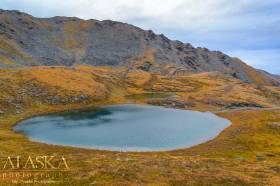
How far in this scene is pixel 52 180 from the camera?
42781 millimetres

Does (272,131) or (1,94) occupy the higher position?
(1,94)

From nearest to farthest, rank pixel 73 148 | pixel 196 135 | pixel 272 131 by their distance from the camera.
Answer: pixel 73 148 → pixel 196 135 → pixel 272 131

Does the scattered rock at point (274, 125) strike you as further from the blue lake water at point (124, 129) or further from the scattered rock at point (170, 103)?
the scattered rock at point (170, 103)

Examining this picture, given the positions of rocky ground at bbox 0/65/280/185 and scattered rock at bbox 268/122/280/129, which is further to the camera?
scattered rock at bbox 268/122/280/129

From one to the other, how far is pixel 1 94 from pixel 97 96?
4903 centimetres

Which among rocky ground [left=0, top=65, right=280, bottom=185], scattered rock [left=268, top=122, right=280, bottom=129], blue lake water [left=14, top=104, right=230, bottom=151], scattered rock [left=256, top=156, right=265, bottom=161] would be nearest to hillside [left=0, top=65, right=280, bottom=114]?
rocky ground [left=0, top=65, right=280, bottom=185]

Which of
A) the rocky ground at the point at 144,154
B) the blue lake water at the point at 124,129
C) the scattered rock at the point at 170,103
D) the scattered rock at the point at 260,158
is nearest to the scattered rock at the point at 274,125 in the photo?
the rocky ground at the point at 144,154

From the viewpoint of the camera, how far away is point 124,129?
362 ft

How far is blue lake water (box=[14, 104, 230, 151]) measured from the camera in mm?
92188

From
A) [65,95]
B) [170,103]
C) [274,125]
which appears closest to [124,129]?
[274,125]

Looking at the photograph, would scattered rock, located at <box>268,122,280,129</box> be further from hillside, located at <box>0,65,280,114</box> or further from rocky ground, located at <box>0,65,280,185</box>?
hillside, located at <box>0,65,280,114</box>

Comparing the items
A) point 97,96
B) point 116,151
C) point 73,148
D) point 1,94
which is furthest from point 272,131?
point 1,94

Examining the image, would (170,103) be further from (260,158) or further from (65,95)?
(260,158)

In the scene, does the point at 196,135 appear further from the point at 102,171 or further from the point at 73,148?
the point at 102,171
